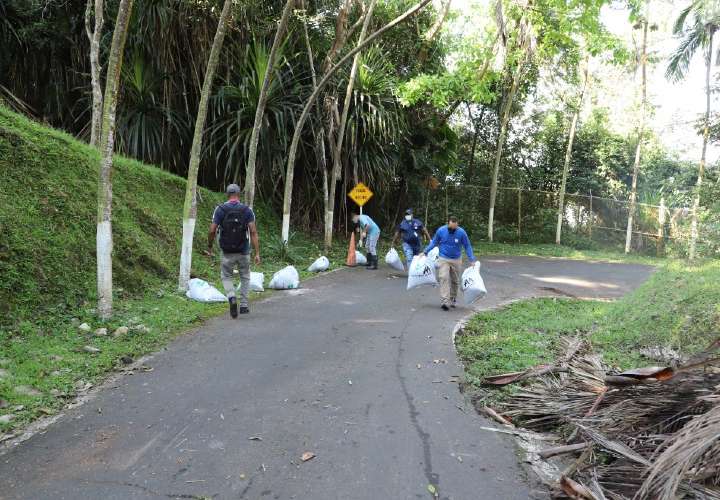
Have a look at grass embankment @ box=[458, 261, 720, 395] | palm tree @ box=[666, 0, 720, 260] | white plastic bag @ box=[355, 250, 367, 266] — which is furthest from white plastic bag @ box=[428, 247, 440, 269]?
palm tree @ box=[666, 0, 720, 260]

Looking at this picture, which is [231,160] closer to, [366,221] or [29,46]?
[366,221]

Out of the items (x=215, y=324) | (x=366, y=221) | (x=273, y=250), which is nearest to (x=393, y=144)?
(x=366, y=221)

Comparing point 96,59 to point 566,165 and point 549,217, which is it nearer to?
point 566,165

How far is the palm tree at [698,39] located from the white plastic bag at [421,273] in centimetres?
1372

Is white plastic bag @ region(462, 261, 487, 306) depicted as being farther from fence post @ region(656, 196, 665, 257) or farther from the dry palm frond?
fence post @ region(656, 196, 665, 257)

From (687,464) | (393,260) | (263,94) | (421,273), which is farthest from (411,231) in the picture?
(687,464)

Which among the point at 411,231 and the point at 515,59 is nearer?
the point at 411,231

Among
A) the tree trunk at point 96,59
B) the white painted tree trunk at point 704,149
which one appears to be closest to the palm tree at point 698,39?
the white painted tree trunk at point 704,149

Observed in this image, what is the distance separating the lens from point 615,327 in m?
8.67

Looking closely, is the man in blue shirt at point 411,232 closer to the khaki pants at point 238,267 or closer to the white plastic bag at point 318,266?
the white plastic bag at point 318,266

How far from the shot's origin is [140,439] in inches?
161

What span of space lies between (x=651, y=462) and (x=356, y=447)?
190 centimetres

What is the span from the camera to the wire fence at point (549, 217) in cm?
2623

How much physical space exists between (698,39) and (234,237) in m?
21.5
